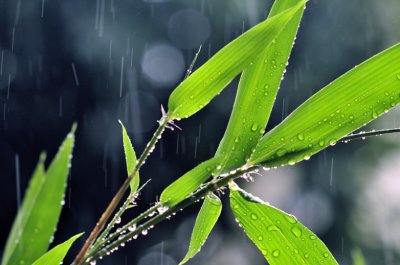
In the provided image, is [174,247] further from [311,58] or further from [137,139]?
[311,58]

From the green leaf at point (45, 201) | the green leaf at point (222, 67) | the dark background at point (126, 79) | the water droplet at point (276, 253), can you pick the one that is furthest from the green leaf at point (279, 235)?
the dark background at point (126, 79)

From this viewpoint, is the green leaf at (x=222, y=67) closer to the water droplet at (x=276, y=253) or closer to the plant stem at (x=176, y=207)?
the plant stem at (x=176, y=207)

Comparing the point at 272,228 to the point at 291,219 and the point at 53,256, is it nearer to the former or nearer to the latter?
the point at 291,219

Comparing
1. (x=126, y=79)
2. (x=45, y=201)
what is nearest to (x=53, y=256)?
(x=45, y=201)

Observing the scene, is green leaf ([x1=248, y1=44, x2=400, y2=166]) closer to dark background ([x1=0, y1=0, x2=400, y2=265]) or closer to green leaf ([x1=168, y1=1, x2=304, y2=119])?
green leaf ([x1=168, y1=1, x2=304, y2=119])

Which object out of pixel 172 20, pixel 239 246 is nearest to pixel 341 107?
pixel 172 20

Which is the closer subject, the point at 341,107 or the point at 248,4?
the point at 341,107

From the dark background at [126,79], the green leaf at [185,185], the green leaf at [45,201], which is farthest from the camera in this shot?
the dark background at [126,79]
